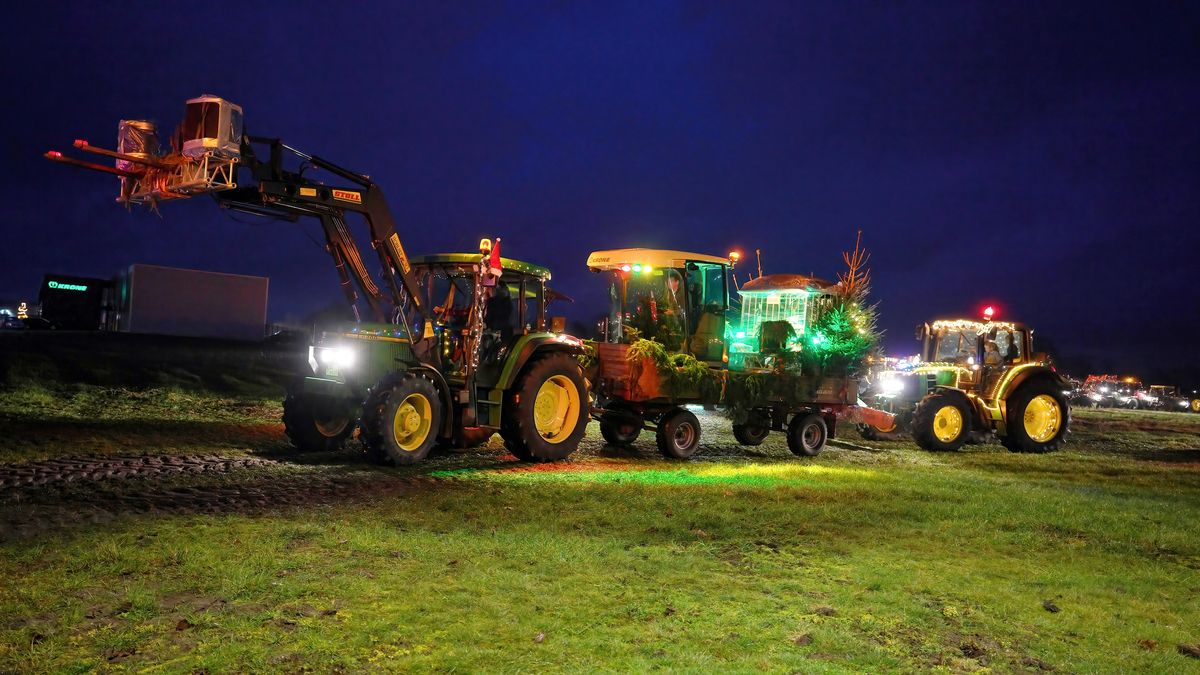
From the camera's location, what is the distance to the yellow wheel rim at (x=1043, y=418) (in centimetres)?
1722

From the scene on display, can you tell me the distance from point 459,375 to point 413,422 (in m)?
1.02

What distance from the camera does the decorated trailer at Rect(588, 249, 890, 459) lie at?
13188 millimetres

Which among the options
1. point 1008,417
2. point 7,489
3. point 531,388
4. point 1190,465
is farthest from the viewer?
point 1008,417

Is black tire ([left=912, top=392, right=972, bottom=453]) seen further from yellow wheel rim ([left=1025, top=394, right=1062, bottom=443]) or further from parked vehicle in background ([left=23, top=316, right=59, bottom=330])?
parked vehicle in background ([left=23, top=316, right=59, bottom=330])

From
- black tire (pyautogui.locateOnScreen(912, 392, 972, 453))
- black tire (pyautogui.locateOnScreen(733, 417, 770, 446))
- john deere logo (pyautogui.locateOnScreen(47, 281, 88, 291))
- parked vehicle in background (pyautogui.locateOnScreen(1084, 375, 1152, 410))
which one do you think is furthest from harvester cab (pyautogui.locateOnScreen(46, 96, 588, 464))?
parked vehicle in background (pyautogui.locateOnScreen(1084, 375, 1152, 410))

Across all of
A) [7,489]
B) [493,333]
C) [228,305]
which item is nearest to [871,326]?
[493,333]

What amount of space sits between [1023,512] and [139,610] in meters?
8.42

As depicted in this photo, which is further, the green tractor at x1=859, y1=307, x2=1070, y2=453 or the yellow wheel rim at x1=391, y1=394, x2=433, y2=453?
the green tractor at x1=859, y1=307, x2=1070, y2=453

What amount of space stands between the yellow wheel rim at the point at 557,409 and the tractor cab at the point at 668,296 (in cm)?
177

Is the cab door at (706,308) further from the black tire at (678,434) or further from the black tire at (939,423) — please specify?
the black tire at (939,423)

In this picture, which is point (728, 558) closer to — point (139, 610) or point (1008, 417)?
point (139, 610)

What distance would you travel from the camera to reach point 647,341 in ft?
42.9

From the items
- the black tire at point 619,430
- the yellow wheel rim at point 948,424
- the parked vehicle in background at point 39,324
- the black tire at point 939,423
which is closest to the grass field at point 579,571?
the black tire at point 619,430

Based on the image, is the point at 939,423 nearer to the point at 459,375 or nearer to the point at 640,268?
the point at 640,268
